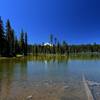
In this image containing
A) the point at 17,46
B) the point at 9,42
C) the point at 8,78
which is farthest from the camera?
the point at 17,46

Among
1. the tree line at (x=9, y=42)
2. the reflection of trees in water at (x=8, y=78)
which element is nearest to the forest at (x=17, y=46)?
the tree line at (x=9, y=42)

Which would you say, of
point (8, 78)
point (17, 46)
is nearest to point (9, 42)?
point (17, 46)

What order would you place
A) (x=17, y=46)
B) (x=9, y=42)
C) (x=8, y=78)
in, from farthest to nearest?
(x=17, y=46)
(x=9, y=42)
(x=8, y=78)

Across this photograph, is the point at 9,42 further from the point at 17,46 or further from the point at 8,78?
the point at 8,78

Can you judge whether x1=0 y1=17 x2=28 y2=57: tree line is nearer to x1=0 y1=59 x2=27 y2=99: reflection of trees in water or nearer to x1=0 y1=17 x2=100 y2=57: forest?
x1=0 y1=17 x2=100 y2=57: forest

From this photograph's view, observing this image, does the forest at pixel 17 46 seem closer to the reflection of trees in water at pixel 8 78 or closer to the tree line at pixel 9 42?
the tree line at pixel 9 42

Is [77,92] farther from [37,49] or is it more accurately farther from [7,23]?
[37,49]

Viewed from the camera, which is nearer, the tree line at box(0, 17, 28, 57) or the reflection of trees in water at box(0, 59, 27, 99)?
the reflection of trees in water at box(0, 59, 27, 99)

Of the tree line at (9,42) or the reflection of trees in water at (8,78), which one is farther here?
the tree line at (9,42)

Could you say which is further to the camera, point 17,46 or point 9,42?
point 17,46

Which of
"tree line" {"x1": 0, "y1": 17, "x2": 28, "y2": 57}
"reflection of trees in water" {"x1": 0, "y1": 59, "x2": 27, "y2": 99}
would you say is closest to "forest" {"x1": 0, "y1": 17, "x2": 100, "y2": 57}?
"tree line" {"x1": 0, "y1": 17, "x2": 28, "y2": 57}

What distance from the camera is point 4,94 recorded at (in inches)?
463

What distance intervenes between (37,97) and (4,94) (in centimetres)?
186

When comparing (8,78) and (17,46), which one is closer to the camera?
(8,78)
